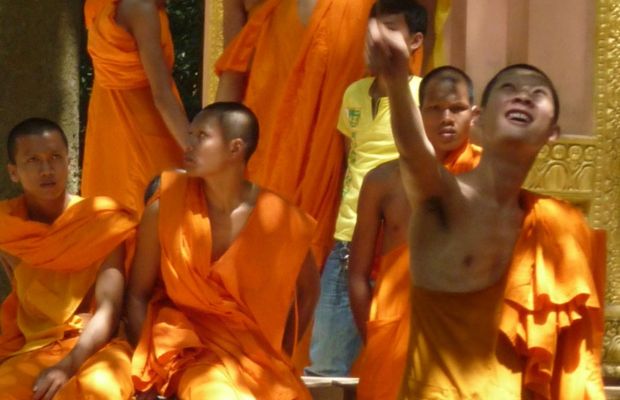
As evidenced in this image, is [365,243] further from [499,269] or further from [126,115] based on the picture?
[126,115]

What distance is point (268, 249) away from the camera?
7.85m

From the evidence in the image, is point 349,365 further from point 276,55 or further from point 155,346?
point 276,55

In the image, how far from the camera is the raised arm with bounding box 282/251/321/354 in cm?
798

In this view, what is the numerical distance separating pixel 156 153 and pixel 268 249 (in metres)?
2.26

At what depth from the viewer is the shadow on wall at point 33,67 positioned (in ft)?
41.9

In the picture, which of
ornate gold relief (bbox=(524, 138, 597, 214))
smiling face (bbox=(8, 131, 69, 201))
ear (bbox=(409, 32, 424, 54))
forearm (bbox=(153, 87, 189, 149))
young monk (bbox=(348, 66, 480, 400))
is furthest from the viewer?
forearm (bbox=(153, 87, 189, 149))

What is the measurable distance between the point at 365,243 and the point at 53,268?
1371 mm

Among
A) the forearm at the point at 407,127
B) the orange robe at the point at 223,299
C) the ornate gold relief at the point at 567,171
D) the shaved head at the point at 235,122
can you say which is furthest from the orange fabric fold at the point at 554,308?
the ornate gold relief at the point at 567,171

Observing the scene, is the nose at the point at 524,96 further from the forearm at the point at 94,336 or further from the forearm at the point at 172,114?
the forearm at the point at 172,114

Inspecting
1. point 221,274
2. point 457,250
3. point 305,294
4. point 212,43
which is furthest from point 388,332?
point 212,43

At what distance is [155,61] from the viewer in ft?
31.7

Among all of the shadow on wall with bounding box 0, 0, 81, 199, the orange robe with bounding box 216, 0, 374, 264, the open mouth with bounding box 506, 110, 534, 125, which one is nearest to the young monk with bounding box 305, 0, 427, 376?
the orange robe with bounding box 216, 0, 374, 264

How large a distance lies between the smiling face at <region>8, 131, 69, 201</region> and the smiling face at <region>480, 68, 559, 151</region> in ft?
7.84

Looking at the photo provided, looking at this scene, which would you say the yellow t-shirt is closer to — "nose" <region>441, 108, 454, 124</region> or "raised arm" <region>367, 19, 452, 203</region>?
"nose" <region>441, 108, 454, 124</region>
